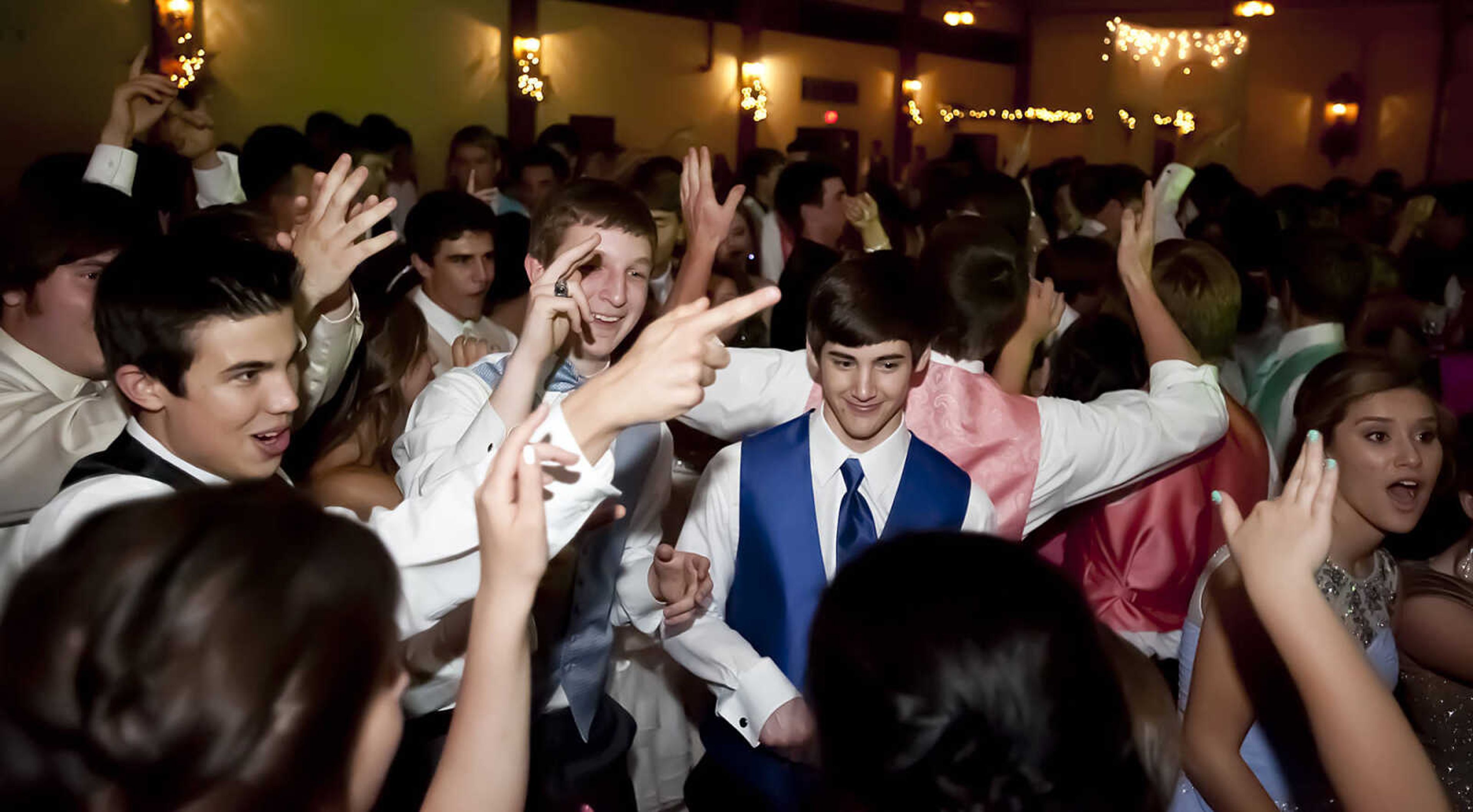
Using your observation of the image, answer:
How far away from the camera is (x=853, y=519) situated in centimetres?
187

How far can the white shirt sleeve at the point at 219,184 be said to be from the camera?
3.72m

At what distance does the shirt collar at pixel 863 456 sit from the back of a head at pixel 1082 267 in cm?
149

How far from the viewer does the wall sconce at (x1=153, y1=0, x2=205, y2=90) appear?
6887mm

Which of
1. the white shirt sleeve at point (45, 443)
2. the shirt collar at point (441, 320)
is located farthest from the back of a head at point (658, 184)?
the white shirt sleeve at point (45, 443)

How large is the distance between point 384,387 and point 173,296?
0.78 metres

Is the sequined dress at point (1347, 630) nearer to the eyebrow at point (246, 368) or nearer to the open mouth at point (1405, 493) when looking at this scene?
the open mouth at point (1405, 493)

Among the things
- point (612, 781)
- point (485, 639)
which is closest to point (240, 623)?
point (485, 639)

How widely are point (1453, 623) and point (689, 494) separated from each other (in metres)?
1.54

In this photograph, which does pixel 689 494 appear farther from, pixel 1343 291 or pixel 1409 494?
pixel 1343 291

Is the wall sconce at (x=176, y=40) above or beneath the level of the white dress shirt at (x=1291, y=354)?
above

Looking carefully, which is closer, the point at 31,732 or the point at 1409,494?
the point at 31,732

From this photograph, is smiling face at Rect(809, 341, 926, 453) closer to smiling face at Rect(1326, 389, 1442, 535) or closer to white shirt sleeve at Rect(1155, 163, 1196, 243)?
smiling face at Rect(1326, 389, 1442, 535)

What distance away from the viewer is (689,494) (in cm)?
275

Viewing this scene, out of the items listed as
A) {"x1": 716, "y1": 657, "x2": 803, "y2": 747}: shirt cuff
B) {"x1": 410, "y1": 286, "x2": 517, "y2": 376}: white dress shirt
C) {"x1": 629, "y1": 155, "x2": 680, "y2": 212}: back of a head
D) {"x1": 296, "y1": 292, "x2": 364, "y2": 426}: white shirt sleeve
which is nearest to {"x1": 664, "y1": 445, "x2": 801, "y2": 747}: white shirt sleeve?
{"x1": 716, "y1": 657, "x2": 803, "y2": 747}: shirt cuff
